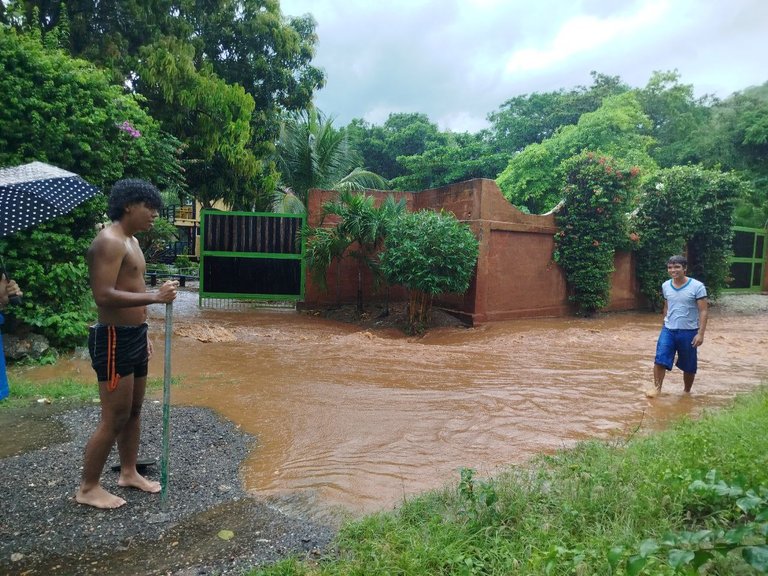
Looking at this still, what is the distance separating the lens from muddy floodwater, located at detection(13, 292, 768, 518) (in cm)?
384

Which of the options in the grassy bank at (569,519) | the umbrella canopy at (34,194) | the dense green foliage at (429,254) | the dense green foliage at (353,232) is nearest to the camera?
the grassy bank at (569,519)

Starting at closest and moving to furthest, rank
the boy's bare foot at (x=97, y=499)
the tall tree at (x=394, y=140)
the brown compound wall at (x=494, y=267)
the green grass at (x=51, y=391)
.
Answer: the boy's bare foot at (x=97, y=499) → the green grass at (x=51, y=391) → the brown compound wall at (x=494, y=267) → the tall tree at (x=394, y=140)

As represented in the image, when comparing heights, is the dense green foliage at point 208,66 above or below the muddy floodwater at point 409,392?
above

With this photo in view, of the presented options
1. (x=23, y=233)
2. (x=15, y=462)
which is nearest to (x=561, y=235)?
(x=23, y=233)

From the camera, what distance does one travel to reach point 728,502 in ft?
8.69

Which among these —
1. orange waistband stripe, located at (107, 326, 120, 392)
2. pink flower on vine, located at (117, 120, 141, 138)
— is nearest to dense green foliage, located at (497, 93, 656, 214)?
pink flower on vine, located at (117, 120, 141, 138)

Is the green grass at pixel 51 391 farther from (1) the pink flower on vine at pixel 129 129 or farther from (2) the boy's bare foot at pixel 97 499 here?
(1) the pink flower on vine at pixel 129 129

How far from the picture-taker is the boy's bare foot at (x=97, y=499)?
3025mm

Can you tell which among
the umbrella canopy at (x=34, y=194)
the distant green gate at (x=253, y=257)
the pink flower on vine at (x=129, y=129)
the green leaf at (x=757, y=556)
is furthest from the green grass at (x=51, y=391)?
the distant green gate at (x=253, y=257)

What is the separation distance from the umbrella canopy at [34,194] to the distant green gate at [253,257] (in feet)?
22.8

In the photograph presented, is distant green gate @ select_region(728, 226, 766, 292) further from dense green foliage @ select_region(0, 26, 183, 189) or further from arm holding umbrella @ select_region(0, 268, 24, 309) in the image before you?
arm holding umbrella @ select_region(0, 268, 24, 309)

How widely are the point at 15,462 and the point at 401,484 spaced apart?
2640 mm

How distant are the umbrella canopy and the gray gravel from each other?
5.78ft

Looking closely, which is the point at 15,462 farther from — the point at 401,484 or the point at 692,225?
the point at 692,225
